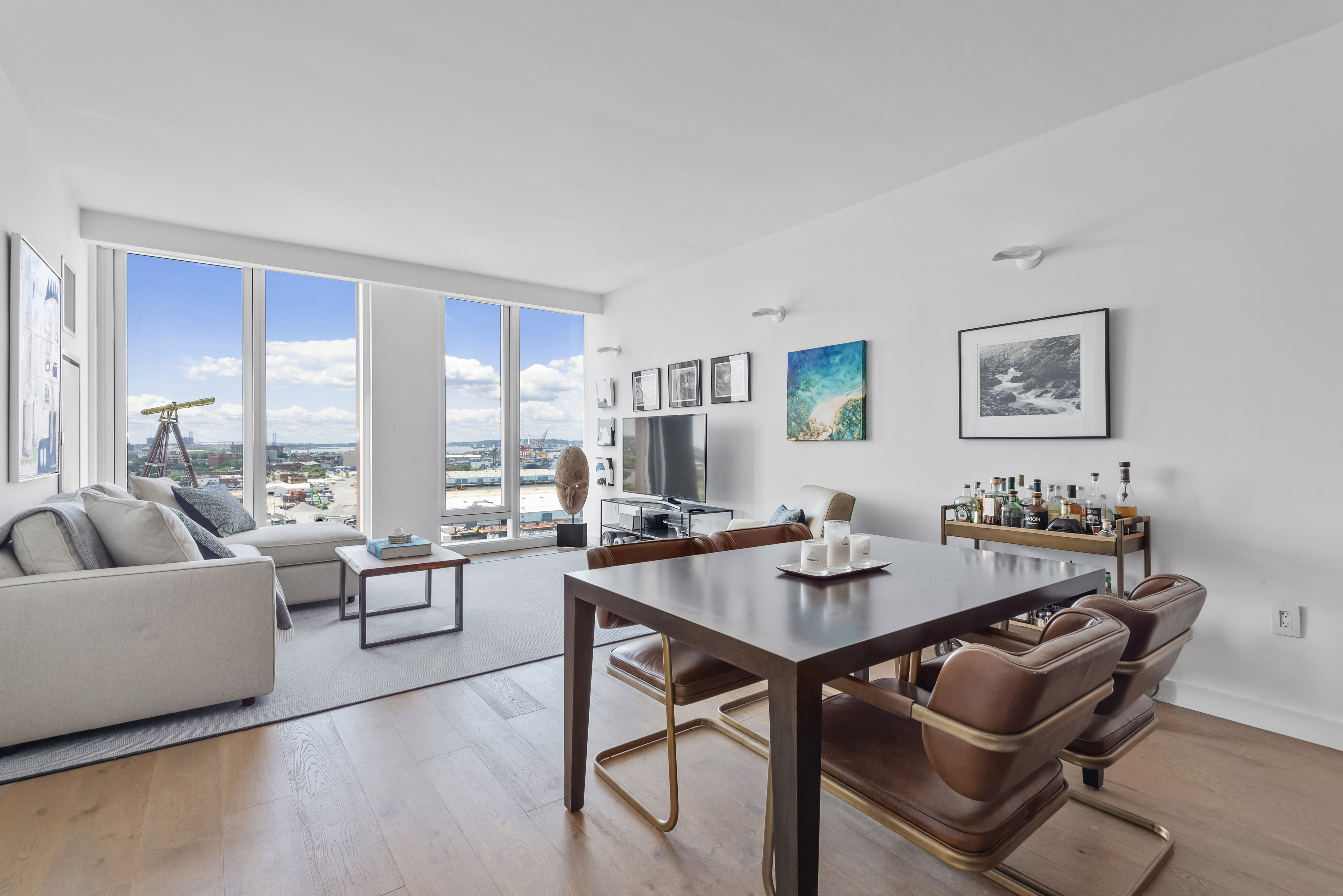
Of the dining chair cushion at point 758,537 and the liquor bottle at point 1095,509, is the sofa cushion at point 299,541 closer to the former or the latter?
the dining chair cushion at point 758,537

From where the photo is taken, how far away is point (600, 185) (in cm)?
380

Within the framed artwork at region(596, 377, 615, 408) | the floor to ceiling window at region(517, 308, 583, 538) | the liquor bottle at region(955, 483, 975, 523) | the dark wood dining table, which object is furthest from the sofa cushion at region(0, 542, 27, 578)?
the framed artwork at region(596, 377, 615, 408)

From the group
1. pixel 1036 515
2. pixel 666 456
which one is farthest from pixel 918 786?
pixel 666 456

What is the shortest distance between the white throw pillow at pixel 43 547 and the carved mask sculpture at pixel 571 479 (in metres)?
4.12

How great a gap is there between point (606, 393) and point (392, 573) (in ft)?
11.3

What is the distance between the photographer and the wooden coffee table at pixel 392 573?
130 inches

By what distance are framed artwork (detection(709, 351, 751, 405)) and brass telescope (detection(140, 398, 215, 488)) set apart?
4105 mm

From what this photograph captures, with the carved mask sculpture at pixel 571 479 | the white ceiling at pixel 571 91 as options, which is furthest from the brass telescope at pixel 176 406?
the carved mask sculpture at pixel 571 479

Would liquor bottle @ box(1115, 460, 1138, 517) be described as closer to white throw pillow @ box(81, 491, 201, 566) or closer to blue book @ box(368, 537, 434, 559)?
blue book @ box(368, 537, 434, 559)

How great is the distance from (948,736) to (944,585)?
0.64 m

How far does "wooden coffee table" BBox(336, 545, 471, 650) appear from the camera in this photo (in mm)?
3314

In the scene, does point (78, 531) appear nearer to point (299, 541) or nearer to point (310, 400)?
point (299, 541)

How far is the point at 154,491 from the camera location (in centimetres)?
409

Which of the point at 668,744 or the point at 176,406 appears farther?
the point at 176,406
